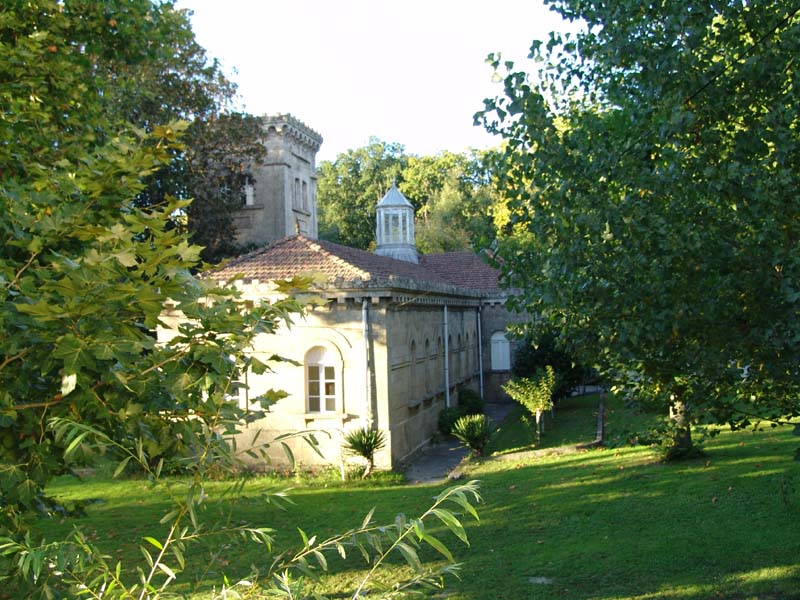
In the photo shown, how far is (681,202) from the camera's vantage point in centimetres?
673

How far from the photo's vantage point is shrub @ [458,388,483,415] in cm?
2597

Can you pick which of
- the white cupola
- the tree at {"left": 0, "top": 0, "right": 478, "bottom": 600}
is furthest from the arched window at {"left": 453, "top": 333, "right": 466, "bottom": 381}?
Answer: the tree at {"left": 0, "top": 0, "right": 478, "bottom": 600}

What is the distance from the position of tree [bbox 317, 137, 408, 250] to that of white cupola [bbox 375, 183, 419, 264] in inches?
1327

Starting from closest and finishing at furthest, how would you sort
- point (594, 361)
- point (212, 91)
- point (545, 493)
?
1. point (594, 361)
2. point (545, 493)
3. point (212, 91)

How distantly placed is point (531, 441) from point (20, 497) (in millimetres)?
19087

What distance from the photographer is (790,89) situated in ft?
21.9

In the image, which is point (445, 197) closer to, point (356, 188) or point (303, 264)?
point (356, 188)

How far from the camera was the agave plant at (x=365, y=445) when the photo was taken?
55.4ft

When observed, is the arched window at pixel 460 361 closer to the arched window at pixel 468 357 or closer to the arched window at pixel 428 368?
the arched window at pixel 468 357

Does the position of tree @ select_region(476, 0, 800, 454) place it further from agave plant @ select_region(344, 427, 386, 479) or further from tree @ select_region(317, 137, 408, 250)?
tree @ select_region(317, 137, 408, 250)

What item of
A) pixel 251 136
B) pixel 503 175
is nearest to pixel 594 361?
pixel 503 175

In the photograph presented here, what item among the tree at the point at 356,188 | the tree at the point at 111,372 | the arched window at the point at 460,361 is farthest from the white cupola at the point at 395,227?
the tree at the point at 356,188

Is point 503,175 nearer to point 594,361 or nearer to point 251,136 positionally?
point 594,361

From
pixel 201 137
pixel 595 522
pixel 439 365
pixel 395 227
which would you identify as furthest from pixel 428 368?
pixel 201 137
